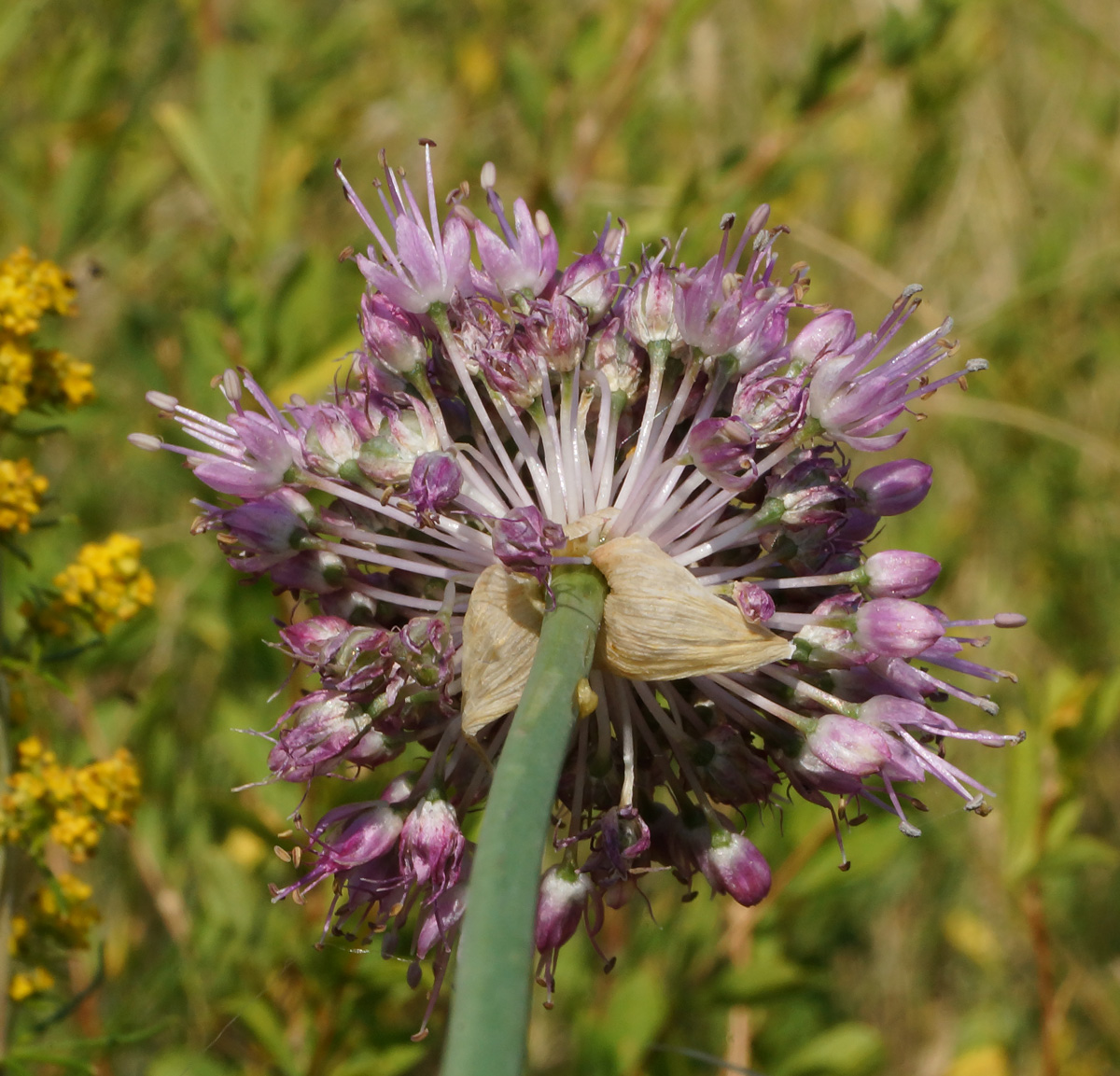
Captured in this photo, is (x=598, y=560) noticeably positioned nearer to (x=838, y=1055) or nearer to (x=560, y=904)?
(x=560, y=904)

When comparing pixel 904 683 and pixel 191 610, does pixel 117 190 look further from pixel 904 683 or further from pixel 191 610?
pixel 904 683

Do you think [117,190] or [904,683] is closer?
[904,683]

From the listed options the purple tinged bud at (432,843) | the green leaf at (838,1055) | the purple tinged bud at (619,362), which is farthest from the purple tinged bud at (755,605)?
the green leaf at (838,1055)

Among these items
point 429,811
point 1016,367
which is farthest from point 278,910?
point 1016,367

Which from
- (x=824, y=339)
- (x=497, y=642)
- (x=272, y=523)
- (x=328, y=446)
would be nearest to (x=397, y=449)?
(x=328, y=446)

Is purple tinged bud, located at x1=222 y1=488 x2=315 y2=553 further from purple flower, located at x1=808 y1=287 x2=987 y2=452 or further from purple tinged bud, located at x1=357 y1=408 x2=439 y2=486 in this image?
purple flower, located at x1=808 y1=287 x2=987 y2=452
